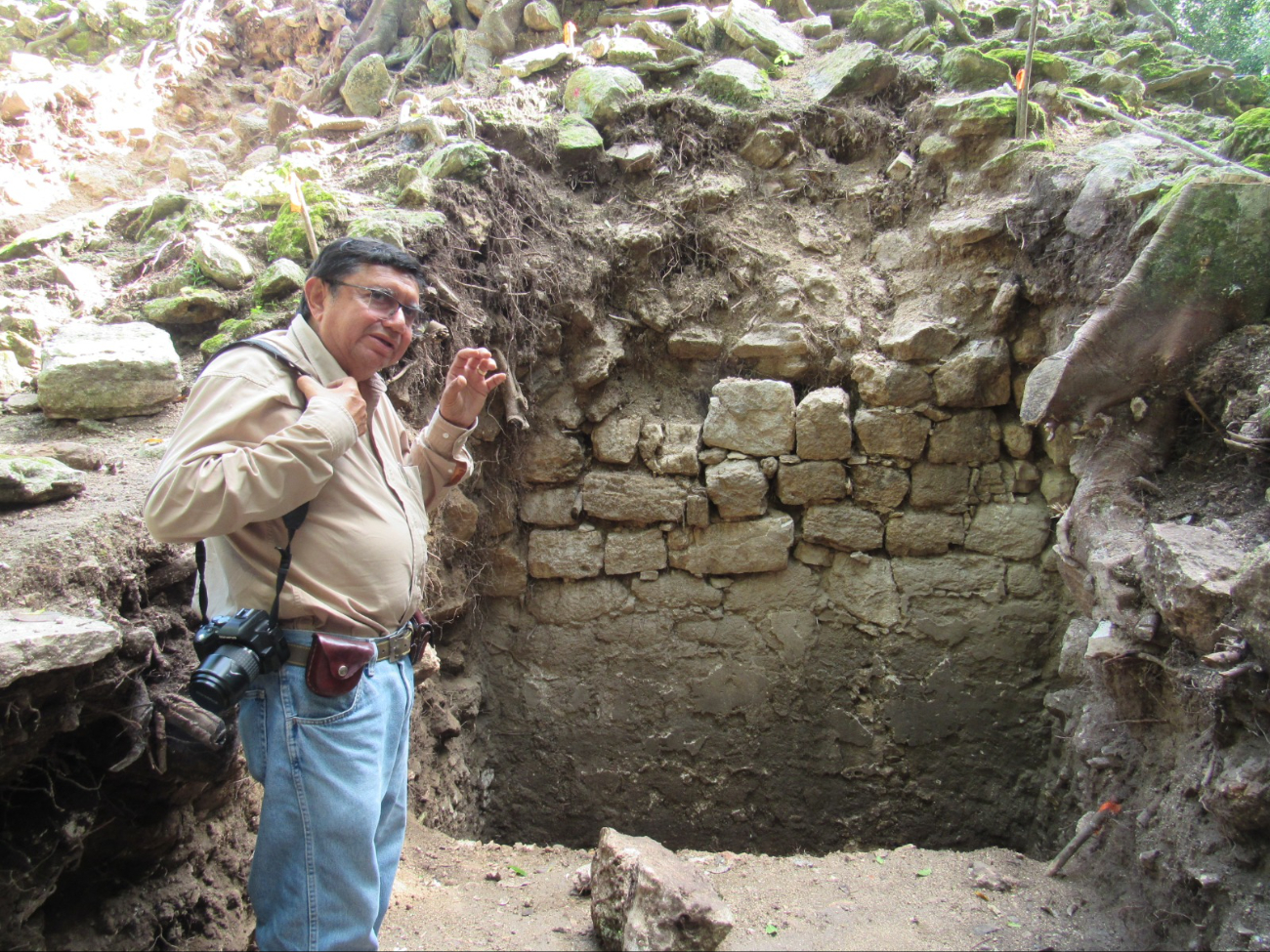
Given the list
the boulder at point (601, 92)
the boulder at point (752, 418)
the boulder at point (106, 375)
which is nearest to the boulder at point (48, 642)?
the boulder at point (106, 375)

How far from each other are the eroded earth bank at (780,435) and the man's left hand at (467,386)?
985 millimetres

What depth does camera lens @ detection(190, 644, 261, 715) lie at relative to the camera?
4.55 feet

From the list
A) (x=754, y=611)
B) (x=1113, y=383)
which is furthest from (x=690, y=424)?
(x=1113, y=383)

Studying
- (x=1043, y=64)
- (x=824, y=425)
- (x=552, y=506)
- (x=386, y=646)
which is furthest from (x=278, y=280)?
(x=1043, y=64)

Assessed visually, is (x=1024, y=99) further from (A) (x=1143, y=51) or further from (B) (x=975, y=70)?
(A) (x=1143, y=51)

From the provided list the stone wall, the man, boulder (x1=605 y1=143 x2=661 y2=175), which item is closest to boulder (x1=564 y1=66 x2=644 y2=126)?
boulder (x1=605 y1=143 x2=661 y2=175)

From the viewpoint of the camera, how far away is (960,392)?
12.1ft

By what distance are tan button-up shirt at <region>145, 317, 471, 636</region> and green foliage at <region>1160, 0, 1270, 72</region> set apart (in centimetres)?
604

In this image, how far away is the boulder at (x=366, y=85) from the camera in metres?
5.56

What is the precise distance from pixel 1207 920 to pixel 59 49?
8.44 meters

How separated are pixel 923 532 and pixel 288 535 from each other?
3157 millimetres

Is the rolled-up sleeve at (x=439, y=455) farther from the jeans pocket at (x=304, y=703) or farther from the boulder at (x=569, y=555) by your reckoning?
the boulder at (x=569, y=555)

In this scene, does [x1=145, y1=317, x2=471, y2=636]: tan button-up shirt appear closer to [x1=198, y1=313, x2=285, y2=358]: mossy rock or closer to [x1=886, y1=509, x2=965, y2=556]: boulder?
[x1=198, y1=313, x2=285, y2=358]: mossy rock

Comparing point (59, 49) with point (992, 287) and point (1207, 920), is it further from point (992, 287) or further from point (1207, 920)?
point (1207, 920)
